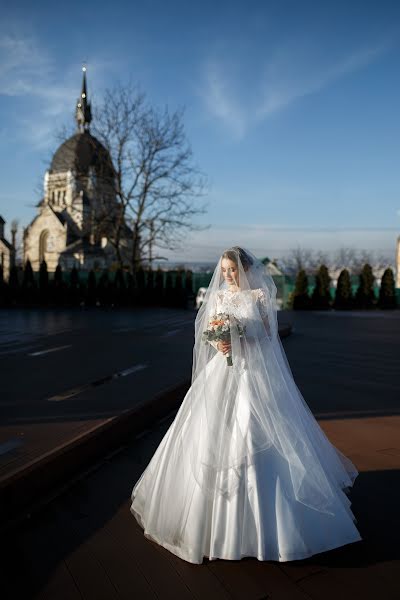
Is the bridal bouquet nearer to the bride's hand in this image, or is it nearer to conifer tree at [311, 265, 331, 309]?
the bride's hand

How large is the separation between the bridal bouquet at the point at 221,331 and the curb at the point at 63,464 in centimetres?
183

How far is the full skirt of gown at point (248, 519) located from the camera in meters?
2.72

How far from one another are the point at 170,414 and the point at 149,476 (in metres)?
2.83

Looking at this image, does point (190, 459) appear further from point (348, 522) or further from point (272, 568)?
point (348, 522)

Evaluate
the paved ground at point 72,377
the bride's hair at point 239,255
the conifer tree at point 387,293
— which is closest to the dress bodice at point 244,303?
the bride's hair at point 239,255

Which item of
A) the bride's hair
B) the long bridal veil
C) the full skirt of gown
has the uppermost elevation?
the bride's hair

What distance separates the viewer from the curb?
3435mm

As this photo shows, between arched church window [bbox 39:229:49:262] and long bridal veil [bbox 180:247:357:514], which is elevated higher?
arched church window [bbox 39:229:49:262]

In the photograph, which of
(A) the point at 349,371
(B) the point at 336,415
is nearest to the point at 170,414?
(B) the point at 336,415

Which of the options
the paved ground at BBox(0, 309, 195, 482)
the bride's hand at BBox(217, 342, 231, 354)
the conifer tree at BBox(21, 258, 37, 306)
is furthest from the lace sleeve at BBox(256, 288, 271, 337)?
the conifer tree at BBox(21, 258, 37, 306)

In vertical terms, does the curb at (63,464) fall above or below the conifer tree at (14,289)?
below

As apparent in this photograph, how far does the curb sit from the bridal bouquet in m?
1.83

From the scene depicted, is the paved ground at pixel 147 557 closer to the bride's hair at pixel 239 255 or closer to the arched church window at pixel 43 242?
the bride's hair at pixel 239 255

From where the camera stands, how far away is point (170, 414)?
612 cm
